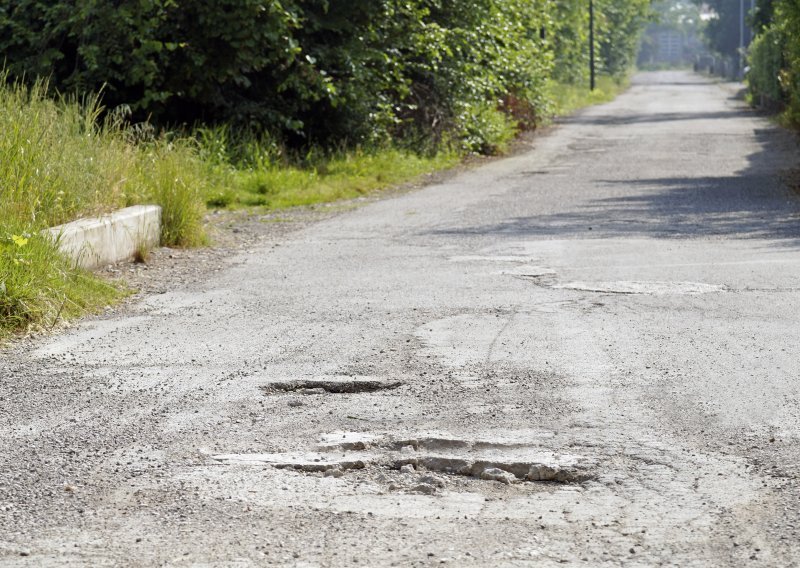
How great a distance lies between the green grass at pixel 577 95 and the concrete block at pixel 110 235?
2861 centimetres

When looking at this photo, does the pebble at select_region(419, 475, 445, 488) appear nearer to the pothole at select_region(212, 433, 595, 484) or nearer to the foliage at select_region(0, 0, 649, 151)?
the pothole at select_region(212, 433, 595, 484)

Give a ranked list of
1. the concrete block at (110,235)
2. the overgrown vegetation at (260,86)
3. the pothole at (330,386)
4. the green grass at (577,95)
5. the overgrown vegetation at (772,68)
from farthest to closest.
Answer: the green grass at (577,95)
the overgrown vegetation at (772,68)
the overgrown vegetation at (260,86)
the concrete block at (110,235)
the pothole at (330,386)

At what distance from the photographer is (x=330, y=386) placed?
19.1 feet

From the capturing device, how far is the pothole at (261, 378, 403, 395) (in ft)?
18.9

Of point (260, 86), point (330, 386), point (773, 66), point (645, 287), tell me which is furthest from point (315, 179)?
point (773, 66)

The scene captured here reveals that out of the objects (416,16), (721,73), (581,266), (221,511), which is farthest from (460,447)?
(721,73)

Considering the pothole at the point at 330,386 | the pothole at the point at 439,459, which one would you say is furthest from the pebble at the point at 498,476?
the pothole at the point at 330,386

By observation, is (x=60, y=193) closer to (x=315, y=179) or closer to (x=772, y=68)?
(x=315, y=179)

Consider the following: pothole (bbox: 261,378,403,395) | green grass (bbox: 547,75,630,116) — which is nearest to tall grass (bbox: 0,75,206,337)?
pothole (bbox: 261,378,403,395)

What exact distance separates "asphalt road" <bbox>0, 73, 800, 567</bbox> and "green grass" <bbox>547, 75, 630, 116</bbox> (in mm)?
30141

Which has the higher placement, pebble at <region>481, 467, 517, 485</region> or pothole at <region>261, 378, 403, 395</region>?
pebble at <region>481, 467, 517, 485</region>

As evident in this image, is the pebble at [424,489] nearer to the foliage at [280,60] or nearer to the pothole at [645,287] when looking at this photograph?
the pothole at [645,287]

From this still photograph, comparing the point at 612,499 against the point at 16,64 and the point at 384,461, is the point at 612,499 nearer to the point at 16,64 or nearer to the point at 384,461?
the point at 384,461

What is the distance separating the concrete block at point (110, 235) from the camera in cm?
898
